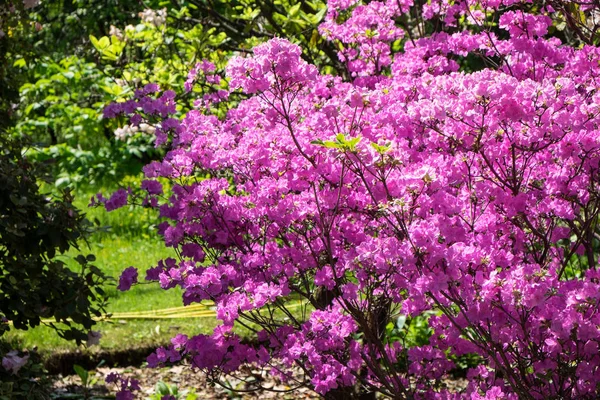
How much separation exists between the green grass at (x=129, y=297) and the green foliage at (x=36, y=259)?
0.22 meters

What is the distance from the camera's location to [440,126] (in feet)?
8.78

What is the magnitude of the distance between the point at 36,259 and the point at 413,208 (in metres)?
1.75

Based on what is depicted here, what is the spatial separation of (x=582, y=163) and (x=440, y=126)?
16.8 inches

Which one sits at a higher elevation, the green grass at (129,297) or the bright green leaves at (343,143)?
the bright green leaves at (343,143)

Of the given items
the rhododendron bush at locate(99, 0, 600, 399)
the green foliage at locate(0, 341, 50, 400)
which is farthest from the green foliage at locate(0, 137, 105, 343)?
the rhododendron bush at locate(99, 0, 600, 399)

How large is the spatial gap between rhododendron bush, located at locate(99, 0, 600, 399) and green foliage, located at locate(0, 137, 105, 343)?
0.95 ft

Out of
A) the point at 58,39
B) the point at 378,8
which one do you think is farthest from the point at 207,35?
the point at 58,39

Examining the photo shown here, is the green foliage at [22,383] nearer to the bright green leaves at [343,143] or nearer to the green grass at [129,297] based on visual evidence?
the green grass at [129,297]

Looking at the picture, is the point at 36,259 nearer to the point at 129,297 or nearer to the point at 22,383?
the point at 22,383

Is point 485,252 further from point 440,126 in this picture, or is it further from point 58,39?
point 58,39

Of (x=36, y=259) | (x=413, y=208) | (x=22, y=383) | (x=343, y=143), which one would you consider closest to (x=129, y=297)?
(x=36, y=259)

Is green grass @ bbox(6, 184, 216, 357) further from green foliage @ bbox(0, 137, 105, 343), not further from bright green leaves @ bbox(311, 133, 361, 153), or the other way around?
bright green leaves @ bbox(311, 133, 361, 153)

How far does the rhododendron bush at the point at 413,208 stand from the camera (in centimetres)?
239

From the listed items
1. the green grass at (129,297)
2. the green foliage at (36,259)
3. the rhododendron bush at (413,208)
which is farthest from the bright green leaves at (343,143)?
the green grass at (129,297)
